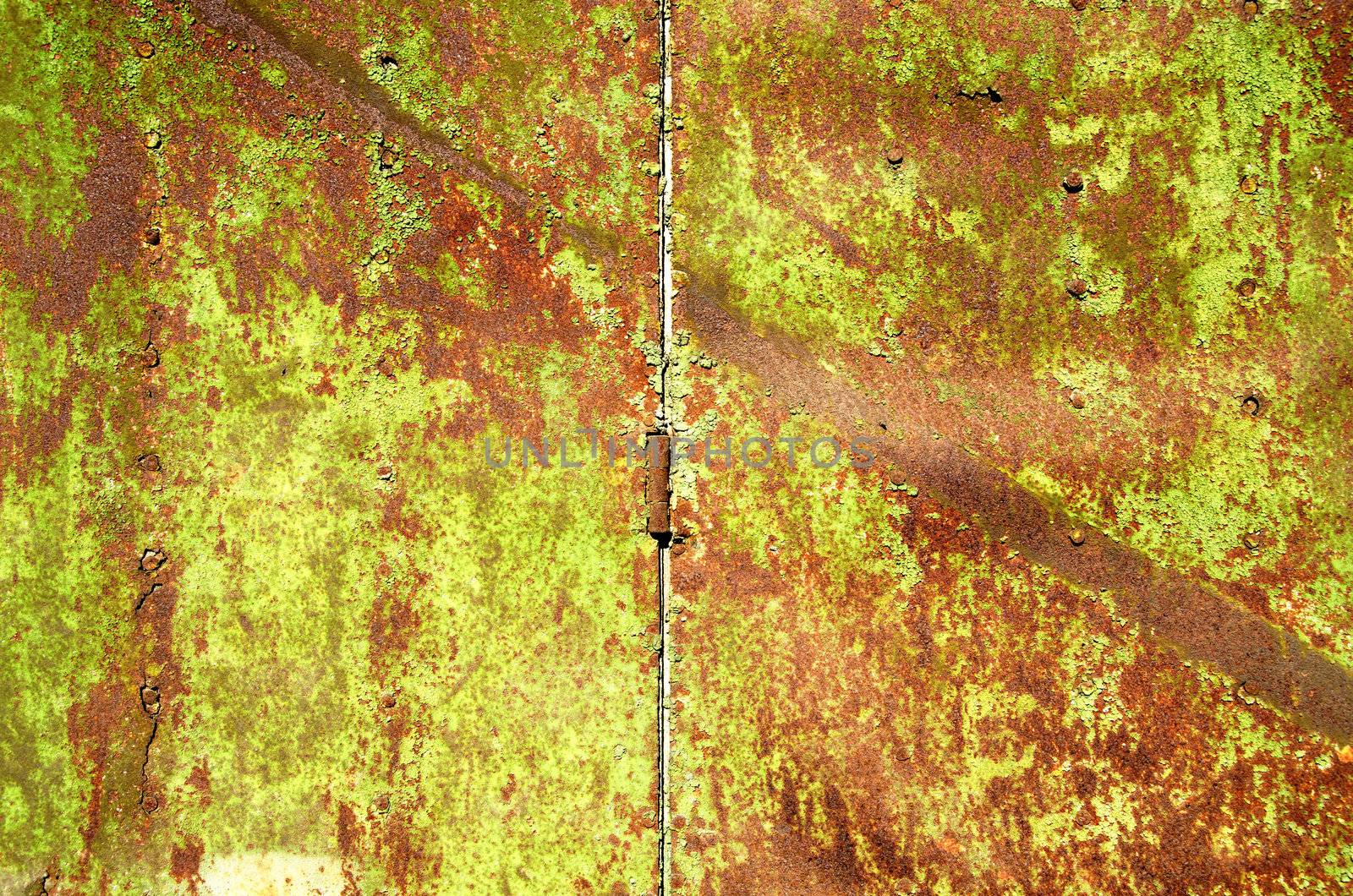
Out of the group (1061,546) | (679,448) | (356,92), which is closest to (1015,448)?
(1061,546)

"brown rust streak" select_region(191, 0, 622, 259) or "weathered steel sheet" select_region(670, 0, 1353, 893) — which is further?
"brown rust streak" select_region(191, 0, 622, 259)

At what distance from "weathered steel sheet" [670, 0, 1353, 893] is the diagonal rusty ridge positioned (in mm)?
15

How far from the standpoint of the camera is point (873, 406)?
305cm

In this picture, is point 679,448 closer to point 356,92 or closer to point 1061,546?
point 1061,546

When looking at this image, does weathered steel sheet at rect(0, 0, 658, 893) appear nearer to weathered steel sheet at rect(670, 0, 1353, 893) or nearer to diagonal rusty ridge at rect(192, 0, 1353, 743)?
diagonal rusty ridge at rect(192, 0, 1353, 743)

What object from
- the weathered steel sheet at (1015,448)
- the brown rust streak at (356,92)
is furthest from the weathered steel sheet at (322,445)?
the weathered steel sheet at (1015,448)

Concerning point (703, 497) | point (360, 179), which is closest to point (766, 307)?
point (703, 497)

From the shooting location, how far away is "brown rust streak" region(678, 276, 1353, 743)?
2902mm

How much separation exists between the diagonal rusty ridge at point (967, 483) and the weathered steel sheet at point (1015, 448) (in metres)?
0.01

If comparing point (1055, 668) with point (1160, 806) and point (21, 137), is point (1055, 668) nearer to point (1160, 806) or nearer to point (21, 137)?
point (1160, 806)

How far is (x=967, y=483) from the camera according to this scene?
3023mm

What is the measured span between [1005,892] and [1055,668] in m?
0.95

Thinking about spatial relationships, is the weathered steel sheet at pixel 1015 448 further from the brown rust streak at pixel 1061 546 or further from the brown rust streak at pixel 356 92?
the brown rust streak at pixel 356 92

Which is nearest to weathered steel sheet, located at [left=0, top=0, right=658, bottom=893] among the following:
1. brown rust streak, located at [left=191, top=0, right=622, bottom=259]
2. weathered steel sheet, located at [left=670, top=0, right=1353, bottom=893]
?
brown rust streak, located at [left=191, top=0, right=622, bottom=259]
